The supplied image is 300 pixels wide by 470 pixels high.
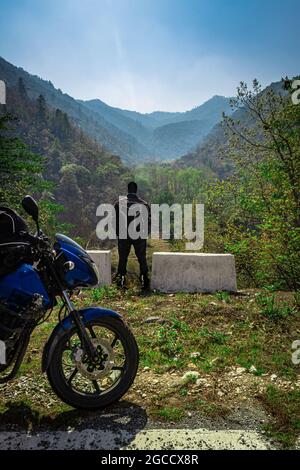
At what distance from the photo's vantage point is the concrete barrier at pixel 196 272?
25.4 feet

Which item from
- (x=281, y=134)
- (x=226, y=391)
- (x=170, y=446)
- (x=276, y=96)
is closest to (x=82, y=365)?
(x=170, y=446)

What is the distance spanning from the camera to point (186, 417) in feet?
10.7

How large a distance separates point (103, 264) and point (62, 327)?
5080 millimetres

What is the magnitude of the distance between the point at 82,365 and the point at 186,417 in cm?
104

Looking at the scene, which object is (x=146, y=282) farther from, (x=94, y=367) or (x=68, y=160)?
(x=68, y=160)

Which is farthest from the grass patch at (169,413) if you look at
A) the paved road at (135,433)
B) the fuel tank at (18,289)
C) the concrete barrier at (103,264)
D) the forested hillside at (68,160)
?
the forested hillside at (68,160)

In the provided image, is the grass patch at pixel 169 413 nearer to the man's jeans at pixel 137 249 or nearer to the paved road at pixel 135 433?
the paved road at pixel 135 433

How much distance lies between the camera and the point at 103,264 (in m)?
8.30

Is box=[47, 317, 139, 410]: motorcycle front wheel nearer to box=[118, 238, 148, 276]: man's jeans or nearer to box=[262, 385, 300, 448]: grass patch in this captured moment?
box=[262, 385, 300, 448]: grass patch

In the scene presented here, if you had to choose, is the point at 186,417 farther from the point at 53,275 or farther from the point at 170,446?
the point at 53,275

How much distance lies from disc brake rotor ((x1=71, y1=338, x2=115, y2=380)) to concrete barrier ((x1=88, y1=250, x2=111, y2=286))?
16.1 feet

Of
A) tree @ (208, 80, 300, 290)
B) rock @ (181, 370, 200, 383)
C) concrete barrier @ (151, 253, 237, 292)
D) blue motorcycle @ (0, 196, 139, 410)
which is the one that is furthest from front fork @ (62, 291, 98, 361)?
tree @ (208, 80, 300, 290)

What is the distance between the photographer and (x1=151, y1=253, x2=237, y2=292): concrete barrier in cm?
773

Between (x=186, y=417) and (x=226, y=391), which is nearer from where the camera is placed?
(x=186, y=417)
